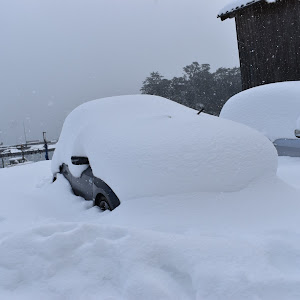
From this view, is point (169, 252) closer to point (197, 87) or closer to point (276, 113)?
point (276, 113)

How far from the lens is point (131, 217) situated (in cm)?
279

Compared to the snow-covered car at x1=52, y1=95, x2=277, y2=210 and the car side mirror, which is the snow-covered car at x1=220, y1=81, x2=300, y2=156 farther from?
the car side mirror

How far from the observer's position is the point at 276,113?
5.62 metres

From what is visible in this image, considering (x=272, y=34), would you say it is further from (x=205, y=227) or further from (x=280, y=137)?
(x=205, y=227)

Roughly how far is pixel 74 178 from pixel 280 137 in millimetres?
3862

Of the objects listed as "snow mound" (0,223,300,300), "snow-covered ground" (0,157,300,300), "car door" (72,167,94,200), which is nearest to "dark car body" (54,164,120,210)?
"car door" (72,167,94,200)

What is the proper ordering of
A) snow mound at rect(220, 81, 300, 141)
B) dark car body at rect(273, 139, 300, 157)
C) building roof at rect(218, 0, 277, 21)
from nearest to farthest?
snow mound at rect(220, 81, 300, 141) → dark car body at rect(273, 139, 300, 157) → building roof at rect(218, 0, 277, 21)

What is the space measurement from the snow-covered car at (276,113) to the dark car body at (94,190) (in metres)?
3.69

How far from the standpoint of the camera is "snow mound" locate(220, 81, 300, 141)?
542 centimetres

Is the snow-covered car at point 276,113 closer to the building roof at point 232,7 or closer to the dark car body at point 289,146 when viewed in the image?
the dark car body at point 289,146

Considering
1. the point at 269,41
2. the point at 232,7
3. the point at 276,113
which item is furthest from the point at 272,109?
A: the point at 232,7

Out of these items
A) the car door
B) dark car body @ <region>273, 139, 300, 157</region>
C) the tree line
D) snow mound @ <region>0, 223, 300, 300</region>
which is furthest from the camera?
the tree line

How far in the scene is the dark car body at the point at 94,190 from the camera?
10.4ft

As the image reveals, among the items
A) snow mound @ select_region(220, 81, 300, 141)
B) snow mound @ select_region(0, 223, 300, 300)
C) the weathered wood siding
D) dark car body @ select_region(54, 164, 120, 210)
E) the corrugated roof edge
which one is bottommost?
snow mound @ select_region(0, 223, 300, 300)
